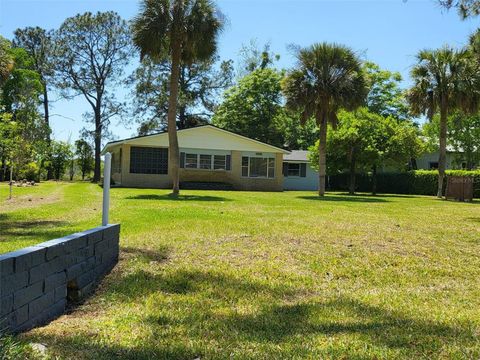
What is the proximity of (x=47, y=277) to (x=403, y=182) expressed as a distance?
115ft

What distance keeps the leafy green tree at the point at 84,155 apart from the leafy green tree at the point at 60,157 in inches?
35.0

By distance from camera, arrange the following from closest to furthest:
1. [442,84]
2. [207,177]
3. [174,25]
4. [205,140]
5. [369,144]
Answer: [174,25] < [442,84] < [369,144] < [205,140] < [207,177]

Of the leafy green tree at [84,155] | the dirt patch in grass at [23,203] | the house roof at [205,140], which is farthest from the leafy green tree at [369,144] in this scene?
the leafy green tree at [84,155]

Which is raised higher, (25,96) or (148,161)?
(25,96)

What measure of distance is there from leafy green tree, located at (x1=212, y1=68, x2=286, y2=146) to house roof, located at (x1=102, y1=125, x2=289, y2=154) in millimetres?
12896

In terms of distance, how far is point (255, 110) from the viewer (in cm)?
4709

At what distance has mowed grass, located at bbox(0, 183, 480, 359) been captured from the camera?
3.85 metres

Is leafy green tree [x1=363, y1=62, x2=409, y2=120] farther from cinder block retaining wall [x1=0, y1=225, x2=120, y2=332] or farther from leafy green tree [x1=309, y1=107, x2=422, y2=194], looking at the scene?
cinder block retaining wall [x1=0, y1=225, x2=120, y2=332]

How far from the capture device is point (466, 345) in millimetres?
3936

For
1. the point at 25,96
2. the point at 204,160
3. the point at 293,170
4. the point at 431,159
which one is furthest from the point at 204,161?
the point at 431,159

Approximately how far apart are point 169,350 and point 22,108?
1699 inches

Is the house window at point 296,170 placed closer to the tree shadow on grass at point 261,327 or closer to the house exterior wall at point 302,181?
the house exterior wall at point 302,181

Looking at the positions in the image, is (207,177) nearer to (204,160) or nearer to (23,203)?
(204,160)

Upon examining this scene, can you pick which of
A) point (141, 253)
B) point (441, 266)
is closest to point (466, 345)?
point (441, 266)
